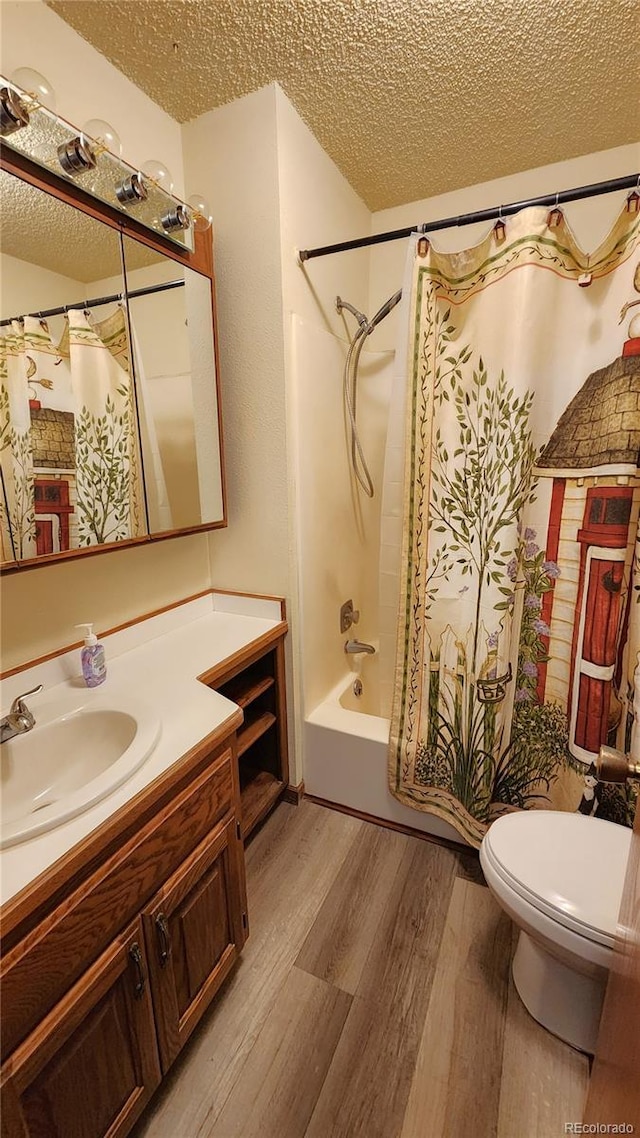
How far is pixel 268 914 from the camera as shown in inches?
54.2

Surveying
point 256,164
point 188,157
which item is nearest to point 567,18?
Answer: point 256,164

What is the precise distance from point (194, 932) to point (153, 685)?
57 cm

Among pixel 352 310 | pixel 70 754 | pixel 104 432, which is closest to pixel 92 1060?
pixel 70 754

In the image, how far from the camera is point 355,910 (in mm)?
1385

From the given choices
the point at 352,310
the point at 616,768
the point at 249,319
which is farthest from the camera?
the point at 352,310

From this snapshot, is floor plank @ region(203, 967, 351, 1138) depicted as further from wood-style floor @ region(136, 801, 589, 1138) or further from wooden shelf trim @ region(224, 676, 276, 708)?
wooden shelf trim @ region(224, 676, 276, 708)

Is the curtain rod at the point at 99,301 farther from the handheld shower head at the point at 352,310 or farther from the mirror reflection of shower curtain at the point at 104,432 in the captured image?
the handheld shower head at the point at 352,310

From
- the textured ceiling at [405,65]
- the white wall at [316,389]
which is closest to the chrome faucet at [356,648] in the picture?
the white wall at [316,389]

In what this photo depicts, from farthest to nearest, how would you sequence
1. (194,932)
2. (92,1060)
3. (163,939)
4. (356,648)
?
(356,648) < (194,932) < (163,939) < (92,1060)

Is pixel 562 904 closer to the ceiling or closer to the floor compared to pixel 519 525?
closer to the floor

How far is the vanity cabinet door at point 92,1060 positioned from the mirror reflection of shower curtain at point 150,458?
1.04 metres

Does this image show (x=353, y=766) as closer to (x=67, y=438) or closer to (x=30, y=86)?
(x=67, y=438)

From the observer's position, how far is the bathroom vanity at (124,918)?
0.64 meters

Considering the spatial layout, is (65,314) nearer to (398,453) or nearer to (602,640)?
(398,453)
